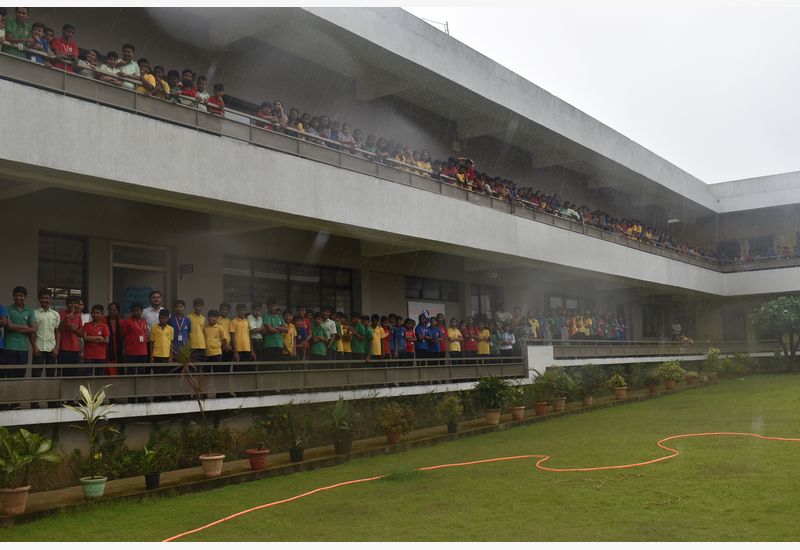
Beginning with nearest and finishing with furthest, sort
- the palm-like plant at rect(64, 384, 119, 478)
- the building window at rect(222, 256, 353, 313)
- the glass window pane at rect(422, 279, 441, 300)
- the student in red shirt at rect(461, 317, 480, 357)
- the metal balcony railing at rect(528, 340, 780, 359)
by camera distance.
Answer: the palm-like plant at rect(64, 384, 119, 478) < the building window at rect(222, 256, 353, 313) < the student in red shirt at rect(461, 317, 480, 357) < the metal balcony railing at rect(528, 340, 780, 359) < the glass window pane at rect(422, 279, 441, 300)

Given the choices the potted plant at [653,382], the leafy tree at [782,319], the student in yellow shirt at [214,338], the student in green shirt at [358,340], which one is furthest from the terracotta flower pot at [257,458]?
the leafy tree at [782,319]

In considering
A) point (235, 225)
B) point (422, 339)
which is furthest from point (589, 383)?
point (235, 225)

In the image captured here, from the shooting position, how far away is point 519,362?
20.2m

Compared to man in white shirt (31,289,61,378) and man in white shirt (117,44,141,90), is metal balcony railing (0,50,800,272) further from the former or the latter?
man in white shirt (31,289,61,378)

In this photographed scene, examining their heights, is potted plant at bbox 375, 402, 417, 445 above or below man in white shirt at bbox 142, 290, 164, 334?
below

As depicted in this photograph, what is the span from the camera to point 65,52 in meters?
11.4

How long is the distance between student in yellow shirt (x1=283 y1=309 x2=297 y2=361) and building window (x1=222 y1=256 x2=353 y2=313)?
9.19ft

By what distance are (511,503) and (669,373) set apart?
17691 millimetres

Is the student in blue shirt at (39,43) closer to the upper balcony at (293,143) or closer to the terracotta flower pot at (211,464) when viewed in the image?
the upper balcony at (293,143)

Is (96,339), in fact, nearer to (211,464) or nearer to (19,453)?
(19,453)

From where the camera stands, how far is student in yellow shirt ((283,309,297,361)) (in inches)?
536

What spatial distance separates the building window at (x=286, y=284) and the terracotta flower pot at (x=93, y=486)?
23.5 ft

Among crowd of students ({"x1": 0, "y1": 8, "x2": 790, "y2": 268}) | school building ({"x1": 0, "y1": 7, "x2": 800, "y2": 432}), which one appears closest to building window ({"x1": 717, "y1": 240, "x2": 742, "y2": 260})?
school building ({"x1": 0, "y1": 7, "x2": 800, "y2": 432})

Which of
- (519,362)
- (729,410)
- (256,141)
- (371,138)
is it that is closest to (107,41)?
(256,141)
